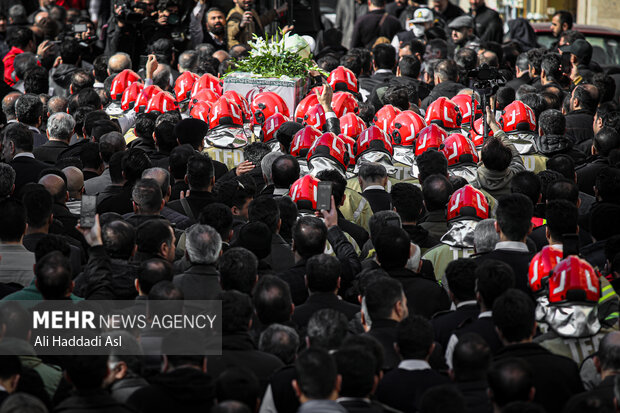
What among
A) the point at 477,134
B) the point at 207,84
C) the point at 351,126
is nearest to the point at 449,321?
the point at 351,126

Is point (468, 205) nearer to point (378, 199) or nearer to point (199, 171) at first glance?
point (378, 199)

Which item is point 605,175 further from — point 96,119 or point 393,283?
point 96,119

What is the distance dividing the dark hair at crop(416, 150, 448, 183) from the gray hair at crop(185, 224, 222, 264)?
2741mm

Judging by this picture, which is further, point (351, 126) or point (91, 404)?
point (351, 126)

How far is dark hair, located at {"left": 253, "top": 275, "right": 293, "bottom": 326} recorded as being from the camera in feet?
21.0

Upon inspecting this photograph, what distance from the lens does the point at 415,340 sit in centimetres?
587

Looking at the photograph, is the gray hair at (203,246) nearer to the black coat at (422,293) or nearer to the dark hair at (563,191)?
the black coat at (422,293)

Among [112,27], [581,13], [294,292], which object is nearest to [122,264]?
[294,292]

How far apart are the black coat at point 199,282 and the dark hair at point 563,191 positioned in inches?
116

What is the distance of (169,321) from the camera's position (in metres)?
6.29

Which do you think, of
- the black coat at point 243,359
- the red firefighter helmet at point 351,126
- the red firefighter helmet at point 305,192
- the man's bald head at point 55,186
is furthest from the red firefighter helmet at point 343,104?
the black coat at point 243,359

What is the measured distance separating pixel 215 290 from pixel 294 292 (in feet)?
1.86

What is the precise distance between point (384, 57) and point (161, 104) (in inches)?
153

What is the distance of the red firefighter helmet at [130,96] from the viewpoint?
1248 centimetres
